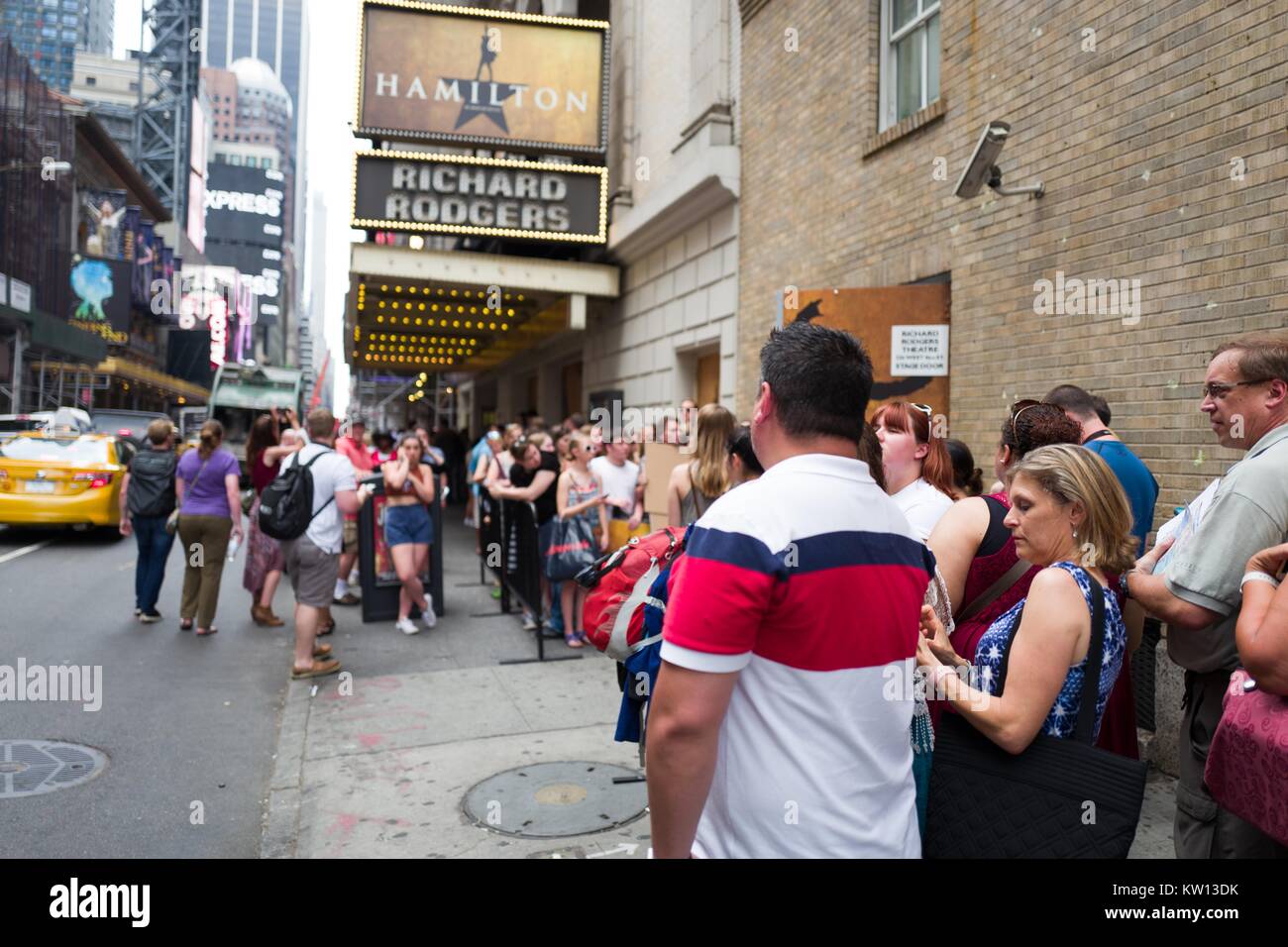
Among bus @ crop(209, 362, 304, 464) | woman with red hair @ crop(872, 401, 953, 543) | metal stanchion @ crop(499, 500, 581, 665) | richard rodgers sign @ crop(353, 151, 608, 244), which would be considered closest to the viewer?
woman with red hair @ crop(872, 401, 953, 543)

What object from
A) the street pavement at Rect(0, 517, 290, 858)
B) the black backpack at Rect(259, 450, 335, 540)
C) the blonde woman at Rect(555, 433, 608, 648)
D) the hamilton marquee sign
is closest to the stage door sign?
the blonde woman at Rect(555, 433, 608, 648)

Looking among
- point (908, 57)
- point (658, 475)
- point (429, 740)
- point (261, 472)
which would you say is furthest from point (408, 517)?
point (908, 57)

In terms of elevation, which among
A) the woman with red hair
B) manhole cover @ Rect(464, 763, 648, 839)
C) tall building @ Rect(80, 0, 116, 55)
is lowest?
manhole cover @ Rect(464, 763, 648, 839)

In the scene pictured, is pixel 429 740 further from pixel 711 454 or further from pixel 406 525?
pixel 406 525

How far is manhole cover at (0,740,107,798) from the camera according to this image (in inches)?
183

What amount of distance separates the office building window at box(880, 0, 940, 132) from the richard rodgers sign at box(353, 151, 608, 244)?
6947mm

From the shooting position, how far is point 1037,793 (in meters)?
2.10

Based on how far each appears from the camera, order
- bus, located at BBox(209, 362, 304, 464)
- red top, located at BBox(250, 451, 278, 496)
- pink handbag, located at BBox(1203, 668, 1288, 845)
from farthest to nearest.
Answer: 1. bus, located at BBox(209, 362, 304, 464)
2. red top, located at BBox(250, 451, 278, 496)
3. pink handbag, located at BBox(1203, 668, 1288, 845)

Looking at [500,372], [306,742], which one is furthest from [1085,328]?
[500,372]

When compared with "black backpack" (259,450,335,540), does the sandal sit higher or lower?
lower

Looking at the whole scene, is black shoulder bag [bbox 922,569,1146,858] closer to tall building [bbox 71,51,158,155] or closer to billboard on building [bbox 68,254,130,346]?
billboard on building [bbox 68,254,130,346]

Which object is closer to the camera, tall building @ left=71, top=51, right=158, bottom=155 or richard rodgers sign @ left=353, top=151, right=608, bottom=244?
richard rodgers sign @ left=353, top=151, right=608, bottom=244

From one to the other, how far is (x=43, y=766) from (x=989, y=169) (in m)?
7.43
